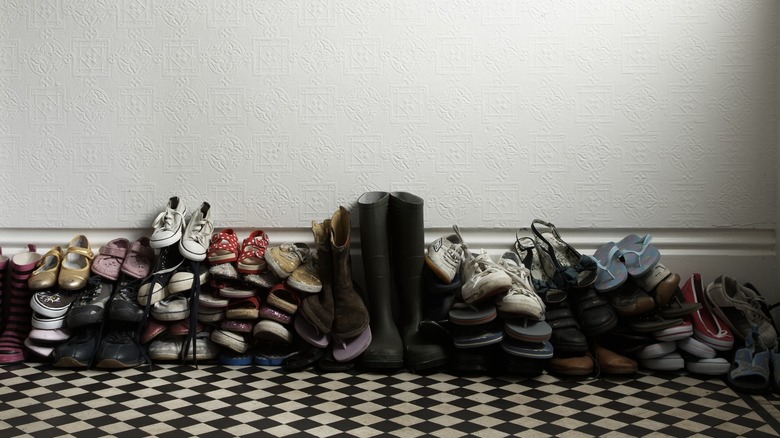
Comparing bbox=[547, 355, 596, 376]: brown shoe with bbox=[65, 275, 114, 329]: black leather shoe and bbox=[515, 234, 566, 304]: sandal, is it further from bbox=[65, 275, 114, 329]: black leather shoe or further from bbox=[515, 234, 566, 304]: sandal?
bbox=[65, 275, 114, 329]: black leather shoe

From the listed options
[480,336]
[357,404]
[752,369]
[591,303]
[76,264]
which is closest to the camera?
[357,404]

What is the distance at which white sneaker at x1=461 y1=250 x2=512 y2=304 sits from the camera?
3.09 m

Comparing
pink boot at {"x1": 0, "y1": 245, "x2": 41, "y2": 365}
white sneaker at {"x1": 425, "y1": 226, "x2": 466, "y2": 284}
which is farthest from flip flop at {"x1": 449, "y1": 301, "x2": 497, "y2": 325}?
pink boot at {"x1": 0, "y1": 245, "x2": 41, "y2": 365}

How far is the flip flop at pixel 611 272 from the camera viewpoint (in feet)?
10.6

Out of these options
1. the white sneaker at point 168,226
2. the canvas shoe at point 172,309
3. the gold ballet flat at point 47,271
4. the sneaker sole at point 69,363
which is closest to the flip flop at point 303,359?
the canvas shoe at point 172,309

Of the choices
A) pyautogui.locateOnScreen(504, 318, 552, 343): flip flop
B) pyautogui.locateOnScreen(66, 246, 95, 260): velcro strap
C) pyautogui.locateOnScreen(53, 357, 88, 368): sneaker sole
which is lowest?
pyautogui.locateOnScreen(53, 357, 88, 368): sneaker sole

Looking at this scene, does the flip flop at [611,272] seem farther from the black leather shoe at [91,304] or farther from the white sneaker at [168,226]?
A: the black leather shoe at [91,304]

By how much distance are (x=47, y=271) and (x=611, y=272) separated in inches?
91.0

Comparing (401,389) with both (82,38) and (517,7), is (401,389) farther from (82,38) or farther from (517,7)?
(82,38)

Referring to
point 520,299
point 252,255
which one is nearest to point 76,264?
point 252,255

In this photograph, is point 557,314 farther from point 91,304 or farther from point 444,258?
point 91,304

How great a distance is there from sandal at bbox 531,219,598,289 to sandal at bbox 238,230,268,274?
3.78 ft

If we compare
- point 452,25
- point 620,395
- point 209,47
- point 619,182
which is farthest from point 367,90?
point 620,395

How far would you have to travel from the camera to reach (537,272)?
11.4 ft
